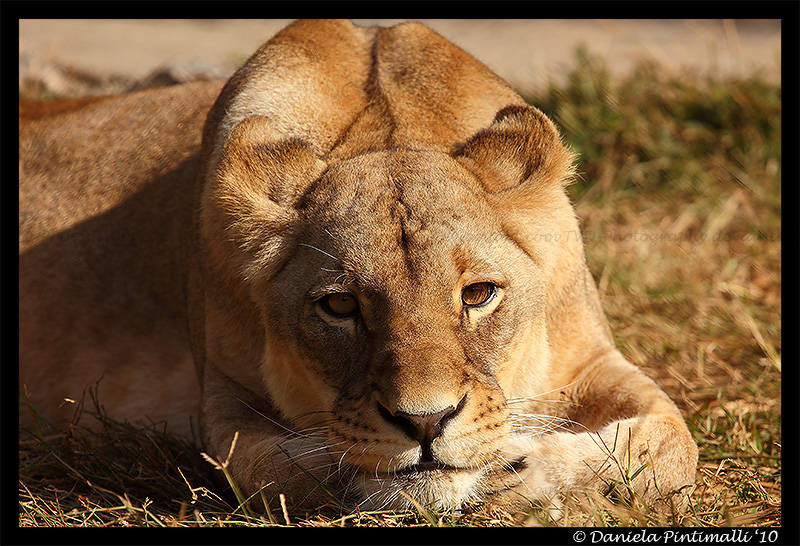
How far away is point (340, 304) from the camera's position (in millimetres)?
2854

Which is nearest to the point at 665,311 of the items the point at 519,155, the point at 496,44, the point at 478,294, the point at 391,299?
the point at 519,155

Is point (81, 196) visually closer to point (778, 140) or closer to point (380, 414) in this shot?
point (380, 414)

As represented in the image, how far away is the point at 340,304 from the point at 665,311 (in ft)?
9.44

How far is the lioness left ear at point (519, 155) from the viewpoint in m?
3.16

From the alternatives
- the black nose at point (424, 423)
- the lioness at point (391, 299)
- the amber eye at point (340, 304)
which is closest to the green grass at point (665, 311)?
the lioness at point (391, 299)

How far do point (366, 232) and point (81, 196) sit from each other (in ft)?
7.19

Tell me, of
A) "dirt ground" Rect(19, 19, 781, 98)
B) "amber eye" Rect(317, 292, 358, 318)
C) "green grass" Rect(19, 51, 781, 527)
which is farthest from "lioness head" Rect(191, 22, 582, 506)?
"dirt ground" Rect(19, 19, 781, 98)

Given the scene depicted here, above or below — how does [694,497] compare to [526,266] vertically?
below

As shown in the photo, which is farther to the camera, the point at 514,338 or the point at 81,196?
the point at 81,196

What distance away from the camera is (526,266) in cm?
306

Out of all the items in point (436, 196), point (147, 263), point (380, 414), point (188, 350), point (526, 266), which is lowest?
point (188, 350)

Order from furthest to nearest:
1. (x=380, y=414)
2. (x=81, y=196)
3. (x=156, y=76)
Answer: (x=156, y=76)
(x=81, y=196)
(x=380, y=414)
